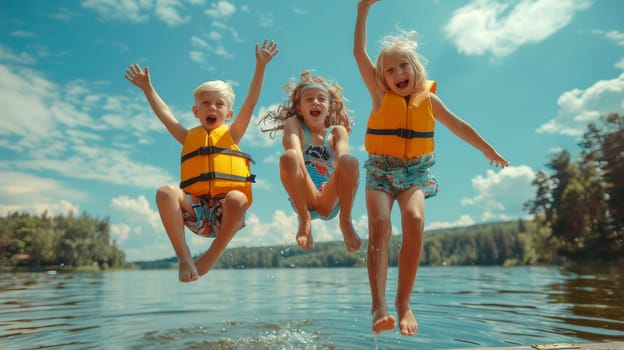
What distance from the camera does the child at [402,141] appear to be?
14.8 feet

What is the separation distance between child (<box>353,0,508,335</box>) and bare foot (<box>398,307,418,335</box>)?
22mm

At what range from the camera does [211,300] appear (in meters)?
14.1

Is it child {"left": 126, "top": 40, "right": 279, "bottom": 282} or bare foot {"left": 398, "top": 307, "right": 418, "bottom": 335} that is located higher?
child {"left": 126, "top": 40, "right": 279, "bottom": 282}

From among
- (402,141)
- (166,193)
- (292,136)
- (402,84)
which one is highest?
(402,84)

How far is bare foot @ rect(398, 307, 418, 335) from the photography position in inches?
168

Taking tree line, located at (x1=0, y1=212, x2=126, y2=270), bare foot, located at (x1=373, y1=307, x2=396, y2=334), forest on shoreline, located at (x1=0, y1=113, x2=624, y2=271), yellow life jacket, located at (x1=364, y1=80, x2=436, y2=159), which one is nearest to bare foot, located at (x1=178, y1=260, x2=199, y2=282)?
bare foot, located at (x1=373, y1=307, x2=396, y2=334)

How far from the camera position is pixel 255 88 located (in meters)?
5.74

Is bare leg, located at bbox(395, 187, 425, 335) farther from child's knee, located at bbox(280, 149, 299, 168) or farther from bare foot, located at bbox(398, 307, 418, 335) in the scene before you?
child's knee, located at bbox(280, 149, 299, 168)

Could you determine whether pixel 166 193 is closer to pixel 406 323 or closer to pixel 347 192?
pixel 347 192

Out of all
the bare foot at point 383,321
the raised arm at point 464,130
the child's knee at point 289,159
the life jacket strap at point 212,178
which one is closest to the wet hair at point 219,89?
the life jacket strap at point 212,178

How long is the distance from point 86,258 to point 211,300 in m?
80.5

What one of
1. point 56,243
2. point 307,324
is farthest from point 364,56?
point 56,243

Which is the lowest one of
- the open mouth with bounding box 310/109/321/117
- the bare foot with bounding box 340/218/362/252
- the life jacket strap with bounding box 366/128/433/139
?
the bare foot with bounding box 340/218/362/252

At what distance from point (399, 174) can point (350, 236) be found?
0.99 m
